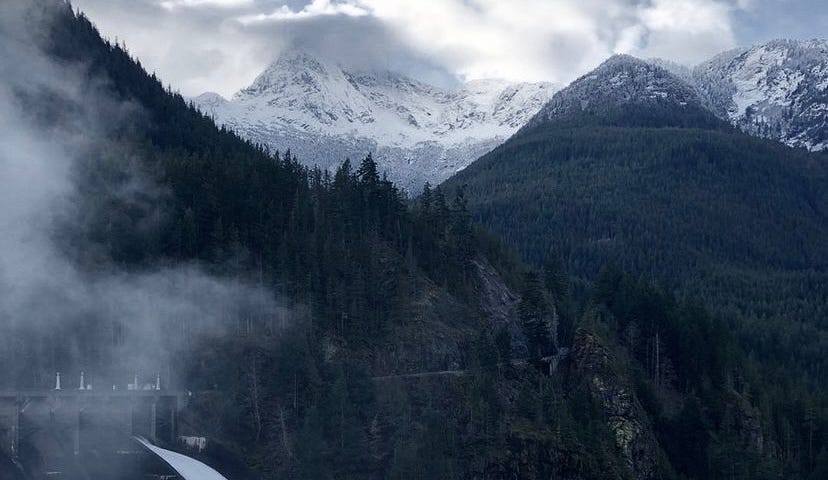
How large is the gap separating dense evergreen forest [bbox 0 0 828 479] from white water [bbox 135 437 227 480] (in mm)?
Result: 4396

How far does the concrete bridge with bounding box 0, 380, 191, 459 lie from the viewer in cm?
10906

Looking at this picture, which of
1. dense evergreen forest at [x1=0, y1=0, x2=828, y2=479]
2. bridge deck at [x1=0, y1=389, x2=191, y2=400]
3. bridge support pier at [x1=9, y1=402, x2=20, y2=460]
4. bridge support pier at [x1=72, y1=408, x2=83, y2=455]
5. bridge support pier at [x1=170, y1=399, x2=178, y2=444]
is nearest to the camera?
bridge support pier at [x1=9, y1=402, x2=20, y2=460]

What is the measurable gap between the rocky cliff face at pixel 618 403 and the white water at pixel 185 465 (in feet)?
144

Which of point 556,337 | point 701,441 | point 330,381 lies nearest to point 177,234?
point 330,381

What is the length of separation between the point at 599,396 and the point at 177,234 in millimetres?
50753

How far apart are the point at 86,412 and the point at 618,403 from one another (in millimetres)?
57429

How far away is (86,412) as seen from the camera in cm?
11181

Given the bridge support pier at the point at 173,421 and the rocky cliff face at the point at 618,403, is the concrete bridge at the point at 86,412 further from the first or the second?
the rocky cliff face at the point at 618,403

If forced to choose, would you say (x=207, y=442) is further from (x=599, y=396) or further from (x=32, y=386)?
(x=599, y=396)

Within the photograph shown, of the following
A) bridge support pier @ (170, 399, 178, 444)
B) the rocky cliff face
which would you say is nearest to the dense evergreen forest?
the rocky cliff face

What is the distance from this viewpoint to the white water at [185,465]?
349 feet

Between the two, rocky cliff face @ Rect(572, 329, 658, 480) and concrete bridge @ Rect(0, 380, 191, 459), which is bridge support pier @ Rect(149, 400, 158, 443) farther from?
rocky cliff face @ Rect(572, 329, 658, 480)

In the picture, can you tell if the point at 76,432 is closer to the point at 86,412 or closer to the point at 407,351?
the point at 86,412

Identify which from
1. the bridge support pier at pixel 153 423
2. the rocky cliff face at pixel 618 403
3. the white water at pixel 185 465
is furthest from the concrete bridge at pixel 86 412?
the rocky cliff face at pixel 618 403
